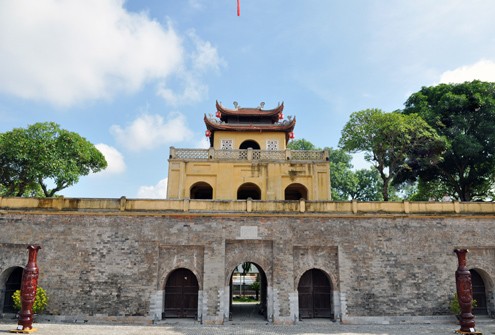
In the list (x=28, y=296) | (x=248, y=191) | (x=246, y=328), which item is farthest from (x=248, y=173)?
(x=28, y=296)

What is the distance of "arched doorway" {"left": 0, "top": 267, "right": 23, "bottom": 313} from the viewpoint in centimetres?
1441

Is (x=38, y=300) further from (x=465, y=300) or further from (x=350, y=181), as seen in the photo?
(x=350, y=181)

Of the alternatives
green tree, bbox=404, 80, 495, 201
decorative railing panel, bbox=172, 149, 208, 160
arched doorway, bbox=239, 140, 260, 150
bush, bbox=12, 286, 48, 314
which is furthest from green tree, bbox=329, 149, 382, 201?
bush, bbox=12, 286, 48, 314

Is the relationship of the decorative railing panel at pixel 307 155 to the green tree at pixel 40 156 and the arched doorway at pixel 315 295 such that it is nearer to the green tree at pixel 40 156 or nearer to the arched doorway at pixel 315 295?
the arched doorway at pixel 315 295

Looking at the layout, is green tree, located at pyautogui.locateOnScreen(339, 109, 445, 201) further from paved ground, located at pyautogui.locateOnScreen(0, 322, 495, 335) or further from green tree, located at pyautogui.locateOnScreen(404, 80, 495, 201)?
paved ground, located at pyautogui.locateOnScreen(0, 322, 495, 335)

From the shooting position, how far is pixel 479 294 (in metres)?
15.0

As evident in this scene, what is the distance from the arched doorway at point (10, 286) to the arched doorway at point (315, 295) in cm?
1178

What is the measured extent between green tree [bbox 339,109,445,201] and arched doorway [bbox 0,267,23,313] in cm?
1793

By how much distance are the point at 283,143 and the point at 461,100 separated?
1093cm

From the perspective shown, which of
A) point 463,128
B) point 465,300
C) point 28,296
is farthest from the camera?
point 463,128

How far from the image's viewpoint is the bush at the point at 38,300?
526 inches

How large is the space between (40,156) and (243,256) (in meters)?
14.6

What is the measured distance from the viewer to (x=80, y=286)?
1413 centimetres

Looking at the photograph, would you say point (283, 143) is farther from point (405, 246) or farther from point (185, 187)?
point (405, 246)
